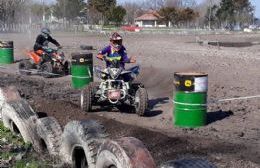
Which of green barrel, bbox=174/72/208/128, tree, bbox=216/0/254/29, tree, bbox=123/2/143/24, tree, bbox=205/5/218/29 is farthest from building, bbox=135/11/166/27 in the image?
green barrel, bbox=174/72/208/128

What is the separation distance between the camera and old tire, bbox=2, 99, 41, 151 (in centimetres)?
812

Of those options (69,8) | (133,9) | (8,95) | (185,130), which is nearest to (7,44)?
(8,95)

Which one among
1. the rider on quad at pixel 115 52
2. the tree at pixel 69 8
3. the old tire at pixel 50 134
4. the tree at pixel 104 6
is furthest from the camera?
the tree at pixel 69 8

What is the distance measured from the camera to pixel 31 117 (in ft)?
27.4

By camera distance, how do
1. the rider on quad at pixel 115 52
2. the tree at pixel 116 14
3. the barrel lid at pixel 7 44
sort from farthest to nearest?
the tree at pixel 116 14 → the barrel lid at pixel 7 44 → the rider on quad at pixel 115 52

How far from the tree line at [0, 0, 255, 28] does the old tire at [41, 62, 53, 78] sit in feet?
187

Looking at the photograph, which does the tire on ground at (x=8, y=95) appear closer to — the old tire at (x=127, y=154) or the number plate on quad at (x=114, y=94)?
the number plate on quad at (x=114, y=94)

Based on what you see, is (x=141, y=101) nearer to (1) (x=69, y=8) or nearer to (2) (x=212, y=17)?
(1) (x=69, y=8)

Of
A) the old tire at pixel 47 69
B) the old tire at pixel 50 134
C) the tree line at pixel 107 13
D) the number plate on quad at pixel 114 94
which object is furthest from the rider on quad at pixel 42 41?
the tree line at pixel 107 13

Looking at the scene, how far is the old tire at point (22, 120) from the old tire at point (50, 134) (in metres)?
0.31

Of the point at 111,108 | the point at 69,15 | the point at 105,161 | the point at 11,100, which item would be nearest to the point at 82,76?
the point at 111,108

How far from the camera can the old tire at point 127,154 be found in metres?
5.13

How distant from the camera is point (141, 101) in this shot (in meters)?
10.9

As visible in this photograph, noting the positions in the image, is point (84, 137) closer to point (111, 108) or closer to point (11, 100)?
point (11, 100)
